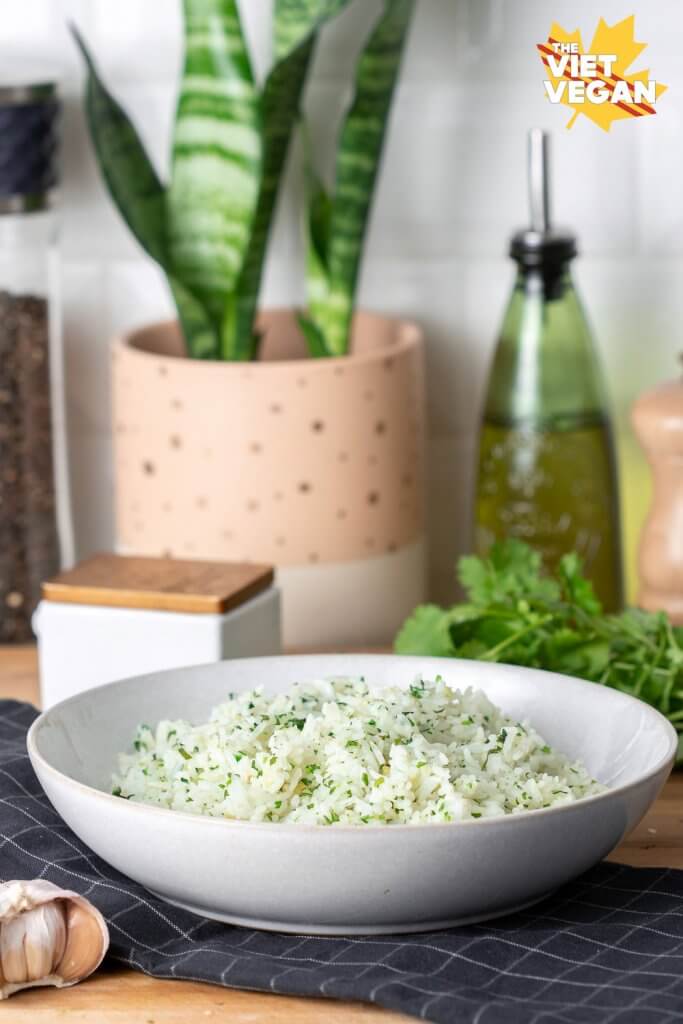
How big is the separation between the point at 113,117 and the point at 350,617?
0.44 metres

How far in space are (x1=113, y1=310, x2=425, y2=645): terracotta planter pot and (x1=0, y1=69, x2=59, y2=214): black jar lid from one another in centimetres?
14

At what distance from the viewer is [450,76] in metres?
1.42

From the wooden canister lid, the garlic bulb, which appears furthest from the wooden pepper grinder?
the garlic bulb

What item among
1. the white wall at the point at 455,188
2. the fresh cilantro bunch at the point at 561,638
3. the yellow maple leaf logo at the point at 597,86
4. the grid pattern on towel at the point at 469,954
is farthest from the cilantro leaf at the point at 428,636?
the white wall at the point at 455,188

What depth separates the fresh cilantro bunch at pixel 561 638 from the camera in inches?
41.3

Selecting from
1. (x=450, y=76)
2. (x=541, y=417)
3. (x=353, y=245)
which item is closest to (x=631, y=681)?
(x=541, y=417)

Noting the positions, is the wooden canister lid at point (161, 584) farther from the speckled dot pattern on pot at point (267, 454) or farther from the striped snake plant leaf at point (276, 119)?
the striped snake plant leaf at point (276, 119)

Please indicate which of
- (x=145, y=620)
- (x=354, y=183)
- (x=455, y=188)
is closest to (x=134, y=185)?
(x=354, y=183)

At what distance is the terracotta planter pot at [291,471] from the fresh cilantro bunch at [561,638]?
225 millimetres

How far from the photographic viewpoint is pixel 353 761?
771 millimetres

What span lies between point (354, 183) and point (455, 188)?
0.47 ft

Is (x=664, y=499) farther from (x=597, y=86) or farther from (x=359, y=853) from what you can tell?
(x=359, y=853)

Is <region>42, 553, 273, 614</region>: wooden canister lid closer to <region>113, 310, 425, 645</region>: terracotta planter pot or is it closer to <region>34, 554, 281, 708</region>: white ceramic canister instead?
<region>34, 554, 281, 708</region>: white ceramic canister

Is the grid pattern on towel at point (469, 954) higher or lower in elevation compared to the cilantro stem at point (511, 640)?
lower
